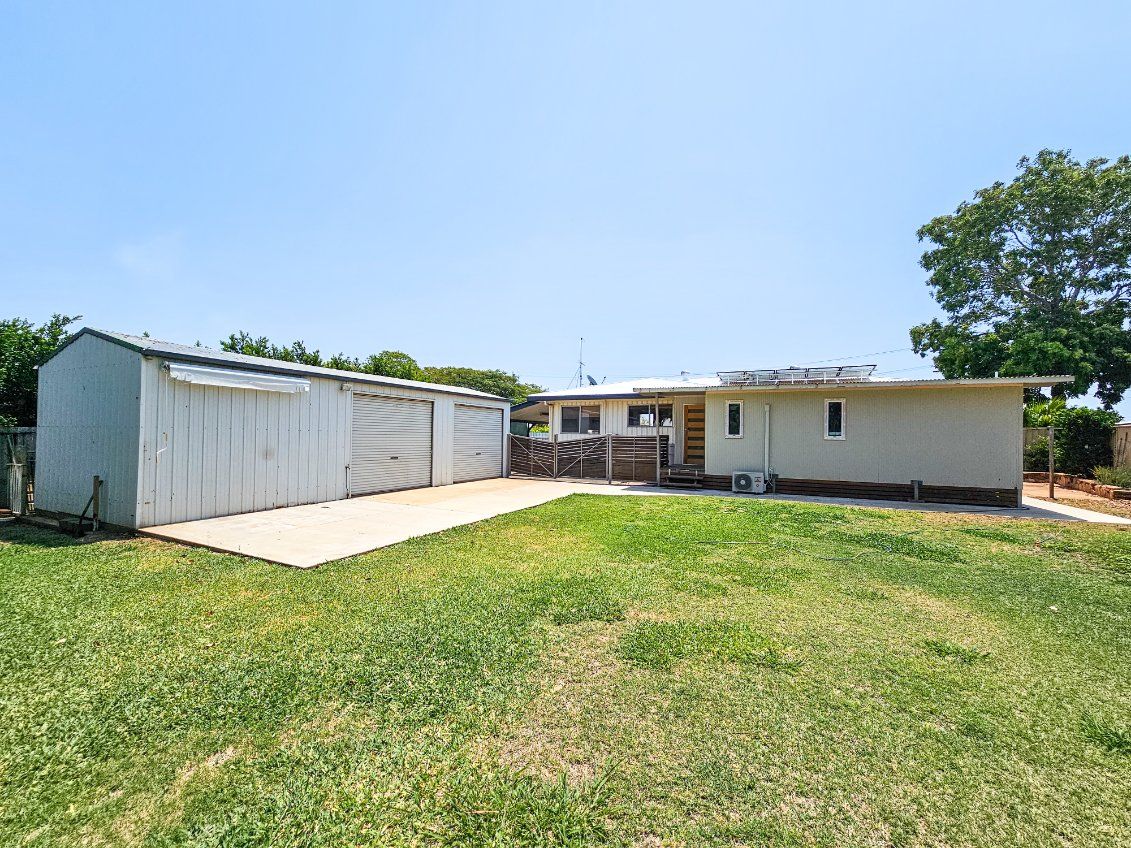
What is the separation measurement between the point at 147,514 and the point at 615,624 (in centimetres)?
723

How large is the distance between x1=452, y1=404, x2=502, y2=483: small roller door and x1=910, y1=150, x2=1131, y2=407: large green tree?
20.4 metres

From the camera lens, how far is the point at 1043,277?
20453 millimetres

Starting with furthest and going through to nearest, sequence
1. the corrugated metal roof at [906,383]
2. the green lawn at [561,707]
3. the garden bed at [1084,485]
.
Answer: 1. the garden bed at [1084,485]
2. the corrugated metal roof at [906,383]
3. the green lawn at [561,707]

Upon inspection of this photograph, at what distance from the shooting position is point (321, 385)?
951cm

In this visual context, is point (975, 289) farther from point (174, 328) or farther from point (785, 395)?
point (174, 328)

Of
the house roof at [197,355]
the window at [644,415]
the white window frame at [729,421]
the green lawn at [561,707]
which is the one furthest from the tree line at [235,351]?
the white window frame at [729,421]

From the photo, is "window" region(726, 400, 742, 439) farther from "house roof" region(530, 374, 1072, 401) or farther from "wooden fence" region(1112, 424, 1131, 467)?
"wooden fence" region(1112, 424, 1131, 467)

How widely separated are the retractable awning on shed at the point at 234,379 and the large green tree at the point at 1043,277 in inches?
986

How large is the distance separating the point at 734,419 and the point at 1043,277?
19.2 m

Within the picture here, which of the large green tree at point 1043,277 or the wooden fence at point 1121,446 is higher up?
the large green tree at point 1043,277

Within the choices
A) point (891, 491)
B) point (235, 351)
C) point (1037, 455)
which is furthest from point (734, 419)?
point (235, 351)

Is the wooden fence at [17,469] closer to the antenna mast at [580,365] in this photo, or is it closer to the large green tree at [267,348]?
the large green tree at [267,348]

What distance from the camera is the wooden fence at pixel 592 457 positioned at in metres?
15.0

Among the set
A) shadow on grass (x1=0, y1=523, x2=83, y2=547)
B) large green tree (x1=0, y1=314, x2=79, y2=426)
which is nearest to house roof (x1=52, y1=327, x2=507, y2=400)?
shadow on grass (x1=0, y1=523, x2=83, y2=547)
